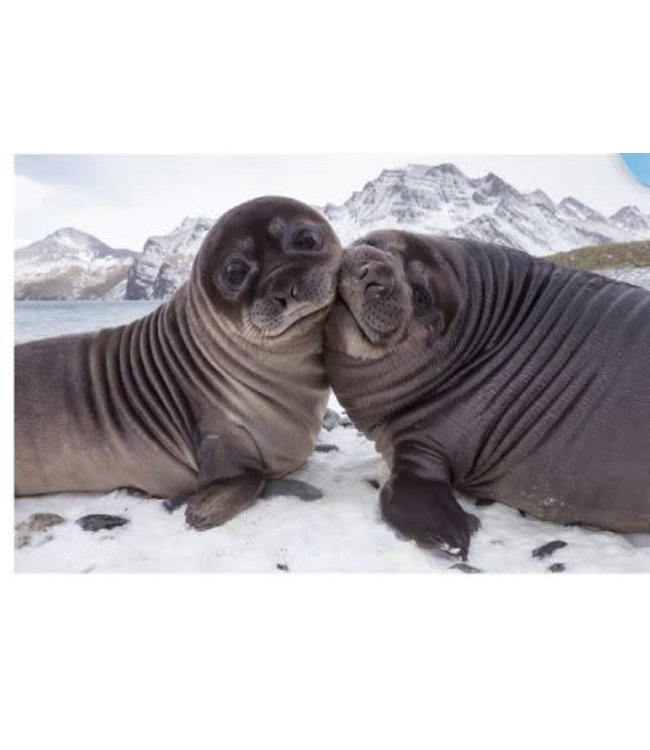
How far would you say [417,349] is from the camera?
13.9 feet

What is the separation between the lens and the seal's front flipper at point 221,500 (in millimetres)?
3939

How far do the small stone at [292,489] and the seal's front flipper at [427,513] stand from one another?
14.4 inches

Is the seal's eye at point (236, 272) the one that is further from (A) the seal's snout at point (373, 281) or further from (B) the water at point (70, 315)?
(B) the water at point (70, 315)

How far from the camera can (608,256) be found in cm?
513

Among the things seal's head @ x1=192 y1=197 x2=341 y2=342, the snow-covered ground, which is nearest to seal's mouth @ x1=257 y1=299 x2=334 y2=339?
seal's head @ x1=192 y1=197 x2=341 y2=342

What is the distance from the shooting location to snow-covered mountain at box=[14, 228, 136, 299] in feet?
15.7

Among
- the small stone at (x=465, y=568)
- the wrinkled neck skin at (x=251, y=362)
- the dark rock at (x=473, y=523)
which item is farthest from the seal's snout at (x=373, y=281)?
the small stone at (x=465, y=568)

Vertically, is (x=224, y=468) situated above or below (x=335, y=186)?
below

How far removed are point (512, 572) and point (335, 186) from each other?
7.39ft

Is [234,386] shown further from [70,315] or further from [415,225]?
[415,225]

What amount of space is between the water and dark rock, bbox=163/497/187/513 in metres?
1.08

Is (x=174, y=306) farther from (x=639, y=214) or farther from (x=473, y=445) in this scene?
(x=639, y=214)

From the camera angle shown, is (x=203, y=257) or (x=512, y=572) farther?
(x=203, y=257)

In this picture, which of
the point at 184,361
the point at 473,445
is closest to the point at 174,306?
the point at 184,361
